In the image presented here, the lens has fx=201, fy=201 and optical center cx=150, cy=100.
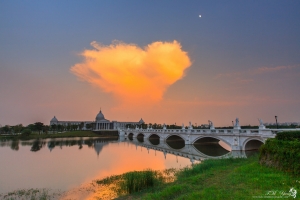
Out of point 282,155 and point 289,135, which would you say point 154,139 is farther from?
point 282,155

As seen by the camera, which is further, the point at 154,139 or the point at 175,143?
the point at 154,139

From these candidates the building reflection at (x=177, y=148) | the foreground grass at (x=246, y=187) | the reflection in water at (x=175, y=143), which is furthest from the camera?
the reflection in water at (x=175, y=143)

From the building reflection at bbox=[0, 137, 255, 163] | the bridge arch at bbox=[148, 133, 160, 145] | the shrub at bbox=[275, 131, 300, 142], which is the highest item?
the shrub at bbox=[275, 131, 300, 142]

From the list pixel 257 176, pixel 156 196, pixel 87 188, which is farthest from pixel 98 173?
pixel 257 176

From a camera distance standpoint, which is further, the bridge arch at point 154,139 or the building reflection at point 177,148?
the bridge arch at point 154,139

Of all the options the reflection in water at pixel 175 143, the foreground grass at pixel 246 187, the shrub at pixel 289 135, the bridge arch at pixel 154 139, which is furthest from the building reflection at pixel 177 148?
the foreground grass at pixel 246 187

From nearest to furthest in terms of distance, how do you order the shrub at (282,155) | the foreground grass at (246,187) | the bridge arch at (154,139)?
the foreground grass at (246,187), the shrub at (282,155), the bridge arch at (154,139)

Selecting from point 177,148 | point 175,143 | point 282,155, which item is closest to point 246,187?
point 282,155

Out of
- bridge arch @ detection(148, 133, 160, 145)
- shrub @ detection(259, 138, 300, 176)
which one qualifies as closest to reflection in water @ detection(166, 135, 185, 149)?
bridge arch @ detection(148, 133, 160, 145)

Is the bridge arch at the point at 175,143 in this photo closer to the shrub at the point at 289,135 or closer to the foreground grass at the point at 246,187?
the shrub at the point at 289,135

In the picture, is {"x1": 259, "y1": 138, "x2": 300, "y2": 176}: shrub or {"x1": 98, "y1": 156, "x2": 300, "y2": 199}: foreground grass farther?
{"x1": 259, "y1": 138, "x2": 300, "y2": 176}: shrub

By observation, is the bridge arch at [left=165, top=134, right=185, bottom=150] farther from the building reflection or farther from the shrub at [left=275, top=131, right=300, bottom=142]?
the shrub at [left=275, top=131, right=300, bottom=142]

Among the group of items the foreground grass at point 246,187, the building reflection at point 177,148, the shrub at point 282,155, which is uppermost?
the shrub at point 282,155

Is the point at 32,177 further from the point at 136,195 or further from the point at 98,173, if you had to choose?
the point at 136,195
